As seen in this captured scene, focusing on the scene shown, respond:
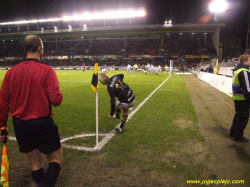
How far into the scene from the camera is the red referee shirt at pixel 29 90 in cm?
209

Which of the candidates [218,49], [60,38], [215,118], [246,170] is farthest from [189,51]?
[246,170]

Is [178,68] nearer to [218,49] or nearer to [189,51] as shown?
[189,51]

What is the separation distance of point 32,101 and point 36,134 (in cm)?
39

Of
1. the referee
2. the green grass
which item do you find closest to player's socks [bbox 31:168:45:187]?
the referee

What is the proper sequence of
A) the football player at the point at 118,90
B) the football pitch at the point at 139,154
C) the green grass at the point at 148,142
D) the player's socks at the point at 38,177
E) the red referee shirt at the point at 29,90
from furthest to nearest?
the football player at the point at 118,90
the green grass at the point at 148,142
the football pitch at the point at 139,154
the player's socks at the point at 38,177
the red referee shirt at the point at 29,90

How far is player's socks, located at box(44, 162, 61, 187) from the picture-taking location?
213cm

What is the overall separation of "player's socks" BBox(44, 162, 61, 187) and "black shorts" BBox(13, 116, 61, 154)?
0.18m

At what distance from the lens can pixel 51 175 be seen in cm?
217

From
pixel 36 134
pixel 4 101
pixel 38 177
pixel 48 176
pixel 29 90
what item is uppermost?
pixel 29 90

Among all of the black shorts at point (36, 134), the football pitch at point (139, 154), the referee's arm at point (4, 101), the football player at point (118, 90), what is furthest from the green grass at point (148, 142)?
the referee's arm at point (4, 101)

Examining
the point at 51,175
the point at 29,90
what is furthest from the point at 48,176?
the point at 29,90

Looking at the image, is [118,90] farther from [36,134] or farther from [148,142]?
[36,134]

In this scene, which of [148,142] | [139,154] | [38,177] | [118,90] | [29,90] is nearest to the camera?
[29,90]

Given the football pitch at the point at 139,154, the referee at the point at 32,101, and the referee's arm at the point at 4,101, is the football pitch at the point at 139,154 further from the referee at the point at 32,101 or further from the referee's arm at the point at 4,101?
the referee's arm at the point at 4,101
